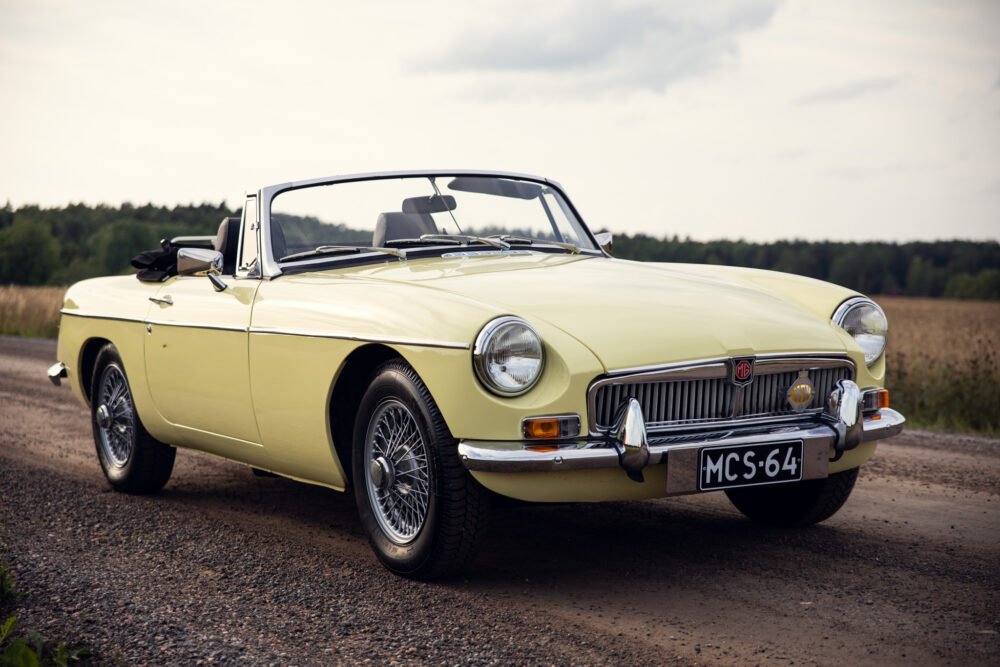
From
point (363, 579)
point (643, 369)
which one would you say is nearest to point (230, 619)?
point (363, 579)

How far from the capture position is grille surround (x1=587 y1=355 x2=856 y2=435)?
3.99 m

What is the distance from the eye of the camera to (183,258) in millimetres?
5500

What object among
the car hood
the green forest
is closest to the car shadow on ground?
the car hood

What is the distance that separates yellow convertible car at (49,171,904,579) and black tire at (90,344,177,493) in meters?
0.03

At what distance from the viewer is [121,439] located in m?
6.44

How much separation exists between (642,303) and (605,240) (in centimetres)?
181

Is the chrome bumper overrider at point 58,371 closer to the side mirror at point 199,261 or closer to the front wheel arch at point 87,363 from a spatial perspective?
the front wheel arch at point 87,363

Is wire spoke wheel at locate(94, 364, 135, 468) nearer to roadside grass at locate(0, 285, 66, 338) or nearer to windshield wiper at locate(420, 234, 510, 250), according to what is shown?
windshield wiper at locate(420, 234, 510, 250)

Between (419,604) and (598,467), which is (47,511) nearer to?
(419,604)

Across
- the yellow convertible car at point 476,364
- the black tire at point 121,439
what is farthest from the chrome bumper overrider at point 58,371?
the yellow convertible car at point 476,364

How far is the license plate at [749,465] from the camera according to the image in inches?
157

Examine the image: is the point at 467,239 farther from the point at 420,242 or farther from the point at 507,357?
the point at 507,357

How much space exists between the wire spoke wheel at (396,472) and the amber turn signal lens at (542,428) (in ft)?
1.41

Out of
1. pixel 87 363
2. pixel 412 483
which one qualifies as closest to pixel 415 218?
pixel 412 483
